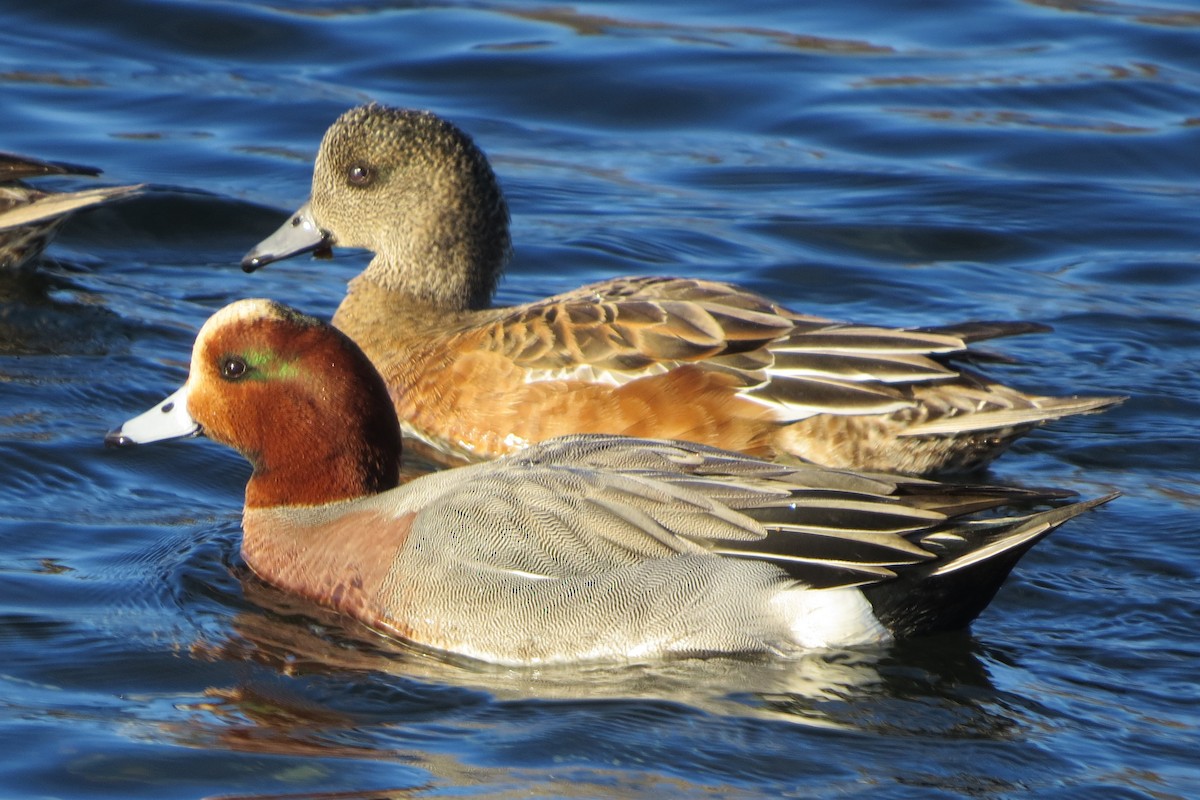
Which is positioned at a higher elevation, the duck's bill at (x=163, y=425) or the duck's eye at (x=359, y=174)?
the duck's eye at (x=359, y=174)

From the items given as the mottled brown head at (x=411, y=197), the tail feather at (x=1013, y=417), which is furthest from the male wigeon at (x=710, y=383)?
the mottled brown head at (x=411, y=197)

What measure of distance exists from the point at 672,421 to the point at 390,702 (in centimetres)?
213

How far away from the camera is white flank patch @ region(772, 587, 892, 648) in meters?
5.24

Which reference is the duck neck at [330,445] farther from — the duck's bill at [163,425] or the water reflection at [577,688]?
the water reflection at [577,688]

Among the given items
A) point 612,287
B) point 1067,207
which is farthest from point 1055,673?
point 1067,207

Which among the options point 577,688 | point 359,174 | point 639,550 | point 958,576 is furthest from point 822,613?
point 359,174

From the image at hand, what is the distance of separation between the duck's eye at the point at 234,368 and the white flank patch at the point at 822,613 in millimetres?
1722

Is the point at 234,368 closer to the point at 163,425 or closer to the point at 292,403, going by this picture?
the point at 292,403

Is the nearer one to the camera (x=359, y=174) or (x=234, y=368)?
(x=234, y=368)

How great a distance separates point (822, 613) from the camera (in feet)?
17.2

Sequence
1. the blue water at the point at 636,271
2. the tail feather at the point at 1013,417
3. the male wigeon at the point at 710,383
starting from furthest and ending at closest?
the male wigeon at the point at 710,383
the tail feather at the point at 1013,417
the blue water at the point at 636,271

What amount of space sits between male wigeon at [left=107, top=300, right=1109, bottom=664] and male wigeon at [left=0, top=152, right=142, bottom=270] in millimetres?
3115

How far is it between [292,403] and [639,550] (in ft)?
3.94

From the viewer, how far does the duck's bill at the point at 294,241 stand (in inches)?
320
